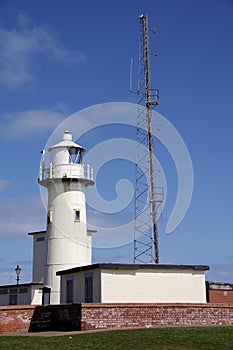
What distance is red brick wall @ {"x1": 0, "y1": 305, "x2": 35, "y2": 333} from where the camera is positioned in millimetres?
22984

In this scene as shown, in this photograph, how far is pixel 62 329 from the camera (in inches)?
875

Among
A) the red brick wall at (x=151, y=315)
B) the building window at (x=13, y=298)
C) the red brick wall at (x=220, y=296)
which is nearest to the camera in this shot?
the red brick wall at (x=151, y=315)

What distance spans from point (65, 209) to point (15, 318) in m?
9.38

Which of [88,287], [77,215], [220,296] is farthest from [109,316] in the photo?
[77,215]

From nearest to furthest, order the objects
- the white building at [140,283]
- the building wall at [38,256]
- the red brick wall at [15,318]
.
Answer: the red brick wall at [15,318] → the white building at [140,283] → the building wall at [38,256]

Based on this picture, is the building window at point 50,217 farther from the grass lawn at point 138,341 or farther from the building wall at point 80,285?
the grass lawn at point 138,341

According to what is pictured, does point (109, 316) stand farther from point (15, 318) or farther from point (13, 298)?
point (13, 298)

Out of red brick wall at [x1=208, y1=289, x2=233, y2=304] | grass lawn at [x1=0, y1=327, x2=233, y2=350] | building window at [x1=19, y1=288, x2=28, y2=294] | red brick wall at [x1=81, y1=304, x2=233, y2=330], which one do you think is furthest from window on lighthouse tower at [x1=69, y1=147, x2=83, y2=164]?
grass lawn at [x1=0, y1=327, x2=233, y2=350]

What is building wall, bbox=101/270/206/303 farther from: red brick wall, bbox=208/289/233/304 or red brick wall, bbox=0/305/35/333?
red brick wall, bbox=208/289/233/304

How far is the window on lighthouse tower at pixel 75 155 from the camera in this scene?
32.5 m

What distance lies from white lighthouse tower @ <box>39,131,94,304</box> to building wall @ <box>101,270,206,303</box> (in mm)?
7243

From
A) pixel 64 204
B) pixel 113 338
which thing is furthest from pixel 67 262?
pixel 113 338

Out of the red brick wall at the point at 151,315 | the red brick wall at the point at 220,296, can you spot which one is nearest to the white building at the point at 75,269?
the red brick wall at the point at 151,315

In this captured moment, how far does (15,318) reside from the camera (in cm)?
2338
